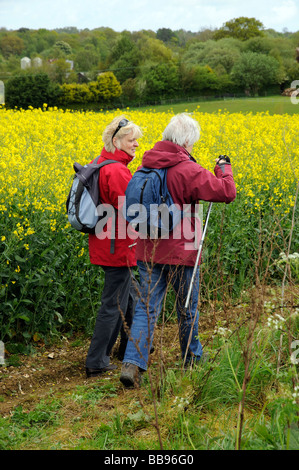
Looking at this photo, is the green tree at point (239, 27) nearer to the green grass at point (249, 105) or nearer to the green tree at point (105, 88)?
the green tree at point (105, 88)

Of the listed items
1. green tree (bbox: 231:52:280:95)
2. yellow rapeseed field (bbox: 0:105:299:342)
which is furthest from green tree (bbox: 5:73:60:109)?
yellow rapeseed field (bbox: 0:105:299:342)

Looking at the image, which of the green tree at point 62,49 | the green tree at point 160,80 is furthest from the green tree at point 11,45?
the green tree at point 160,80

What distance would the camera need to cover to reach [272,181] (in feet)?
22.6

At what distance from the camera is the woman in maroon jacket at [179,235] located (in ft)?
11.1

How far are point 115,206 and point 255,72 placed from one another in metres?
17.6

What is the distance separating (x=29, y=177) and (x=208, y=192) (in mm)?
2592

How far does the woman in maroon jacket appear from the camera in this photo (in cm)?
339

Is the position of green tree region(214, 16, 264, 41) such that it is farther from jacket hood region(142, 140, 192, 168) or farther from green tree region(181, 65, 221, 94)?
jacket hood region(142, 140, 192, 168)

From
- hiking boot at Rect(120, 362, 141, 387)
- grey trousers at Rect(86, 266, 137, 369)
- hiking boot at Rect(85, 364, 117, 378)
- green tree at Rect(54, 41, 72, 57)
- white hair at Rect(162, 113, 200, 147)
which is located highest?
green tree at Rect(54, 41, 72, 57)

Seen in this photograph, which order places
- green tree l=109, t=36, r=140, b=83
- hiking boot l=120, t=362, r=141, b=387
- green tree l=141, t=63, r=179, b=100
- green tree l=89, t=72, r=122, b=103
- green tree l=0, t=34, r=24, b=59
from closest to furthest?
1. hiking boot l=120, t=362, r=141, b=387
2. green tree l=141, t=63, r=179, b=100
3. green tree l=89, t=72, r=122, b=103
4. green tree l=109, t=36, r=140, b=83
5. green tree l=0, t=34, r=24, b=59

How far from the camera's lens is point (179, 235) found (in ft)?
11.4

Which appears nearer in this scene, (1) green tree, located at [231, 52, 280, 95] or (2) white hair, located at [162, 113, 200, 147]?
(2) white hair, located at [162, 113, 200, 147]

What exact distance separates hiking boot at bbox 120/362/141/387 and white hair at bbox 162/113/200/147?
157 centimetres

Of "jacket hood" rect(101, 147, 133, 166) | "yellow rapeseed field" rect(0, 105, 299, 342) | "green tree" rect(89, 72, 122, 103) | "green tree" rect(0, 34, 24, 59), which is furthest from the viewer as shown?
"green tree" rect(0, 34, 24, 59)
